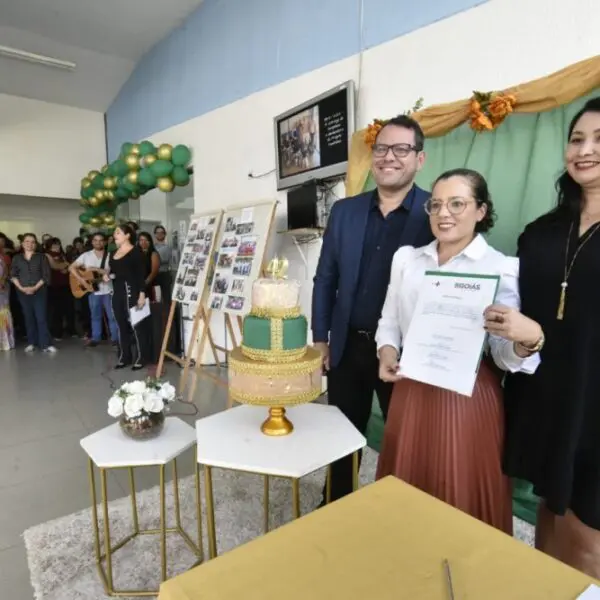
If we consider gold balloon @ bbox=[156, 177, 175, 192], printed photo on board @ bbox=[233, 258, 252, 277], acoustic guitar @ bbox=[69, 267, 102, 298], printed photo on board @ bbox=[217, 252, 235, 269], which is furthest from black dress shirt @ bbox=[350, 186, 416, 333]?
acoustic guitar @ bbox=[69, 267, 102, 298]

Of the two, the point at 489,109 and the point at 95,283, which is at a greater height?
the point at 489,109

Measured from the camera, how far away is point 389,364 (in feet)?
4.01

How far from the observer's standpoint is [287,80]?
10.9 feet

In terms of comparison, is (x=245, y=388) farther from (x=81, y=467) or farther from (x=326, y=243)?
(x=81, y=467)

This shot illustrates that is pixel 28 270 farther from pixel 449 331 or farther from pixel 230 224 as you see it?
pixel 449 331

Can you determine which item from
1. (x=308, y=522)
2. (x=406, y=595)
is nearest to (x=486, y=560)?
(x=406, y=595)

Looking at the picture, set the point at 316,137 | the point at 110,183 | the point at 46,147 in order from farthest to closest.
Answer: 1. the point at 46,147
2. the point at 110,183
3. the point at 316,137

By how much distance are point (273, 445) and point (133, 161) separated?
4.54 meters

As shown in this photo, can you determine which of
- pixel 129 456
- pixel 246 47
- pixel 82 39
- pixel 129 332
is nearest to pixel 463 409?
pixel 129 456

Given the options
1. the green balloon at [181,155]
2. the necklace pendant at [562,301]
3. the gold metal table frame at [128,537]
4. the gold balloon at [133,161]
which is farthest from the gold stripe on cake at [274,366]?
the gold balloon at [133,161]

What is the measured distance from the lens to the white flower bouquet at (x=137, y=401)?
1.50 meters

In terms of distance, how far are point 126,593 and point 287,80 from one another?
331 cm

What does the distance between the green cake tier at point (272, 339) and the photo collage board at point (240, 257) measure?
1.75 meters

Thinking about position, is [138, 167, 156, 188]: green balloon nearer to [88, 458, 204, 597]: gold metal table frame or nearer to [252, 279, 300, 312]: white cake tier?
[88, 458, 204, 597]: gold metal table frame
